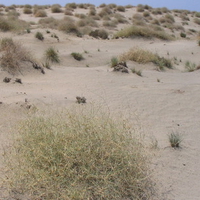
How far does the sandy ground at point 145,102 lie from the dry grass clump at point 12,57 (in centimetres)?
40

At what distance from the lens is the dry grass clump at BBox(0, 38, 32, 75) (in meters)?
9.36

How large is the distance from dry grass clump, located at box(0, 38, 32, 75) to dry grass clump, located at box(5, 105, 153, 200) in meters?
5.81

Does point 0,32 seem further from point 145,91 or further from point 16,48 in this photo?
point 145,91

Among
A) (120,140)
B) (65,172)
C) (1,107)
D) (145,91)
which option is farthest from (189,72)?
(65,172)

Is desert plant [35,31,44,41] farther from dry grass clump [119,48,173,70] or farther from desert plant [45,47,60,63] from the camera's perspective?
dry grass clump [119,48,173,70]

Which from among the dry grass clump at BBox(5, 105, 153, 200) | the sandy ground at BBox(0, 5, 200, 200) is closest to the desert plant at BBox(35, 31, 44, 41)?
the sandy ground at BBox(0, 5, 200, 200)

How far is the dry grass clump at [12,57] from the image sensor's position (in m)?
9.36

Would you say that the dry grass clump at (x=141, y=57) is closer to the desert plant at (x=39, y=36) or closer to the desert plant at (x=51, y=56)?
the desert plant at (x=51, y=56)

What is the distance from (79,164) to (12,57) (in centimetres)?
691

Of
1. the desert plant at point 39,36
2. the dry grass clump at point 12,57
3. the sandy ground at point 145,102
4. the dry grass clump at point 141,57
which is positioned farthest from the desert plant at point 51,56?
the desert plant at point 39,36

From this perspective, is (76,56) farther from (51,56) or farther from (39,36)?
(39,36)

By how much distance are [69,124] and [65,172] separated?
2.71ft

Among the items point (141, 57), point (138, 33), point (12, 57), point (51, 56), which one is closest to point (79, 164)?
point (12, 57)

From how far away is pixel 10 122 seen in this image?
5.55 meters
